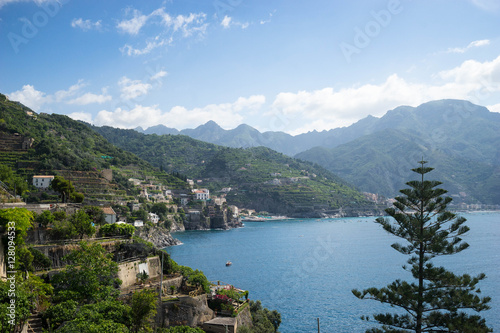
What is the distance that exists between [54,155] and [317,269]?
147ft

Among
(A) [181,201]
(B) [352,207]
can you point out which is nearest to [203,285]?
(A) [181,201]

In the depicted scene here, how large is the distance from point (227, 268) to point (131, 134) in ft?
496

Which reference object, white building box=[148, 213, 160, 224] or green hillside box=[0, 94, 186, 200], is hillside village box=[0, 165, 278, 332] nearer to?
green hillside box=[0, 94, 186, 200]

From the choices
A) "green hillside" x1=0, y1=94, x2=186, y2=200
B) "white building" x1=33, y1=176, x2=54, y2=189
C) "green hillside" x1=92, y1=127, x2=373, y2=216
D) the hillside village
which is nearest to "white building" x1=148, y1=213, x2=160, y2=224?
"green hillside" x1=0, y1=94, x2=186, y2=200

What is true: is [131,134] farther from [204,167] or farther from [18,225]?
[18,225]

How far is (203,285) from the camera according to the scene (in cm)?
1945

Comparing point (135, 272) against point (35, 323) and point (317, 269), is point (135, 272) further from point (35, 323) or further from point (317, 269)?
point (317, 269)

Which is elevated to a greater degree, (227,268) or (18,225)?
(18,225)

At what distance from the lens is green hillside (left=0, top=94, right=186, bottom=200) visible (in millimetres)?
53156

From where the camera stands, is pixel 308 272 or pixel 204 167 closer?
pixel 308 272

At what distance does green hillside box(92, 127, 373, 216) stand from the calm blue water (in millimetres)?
54992

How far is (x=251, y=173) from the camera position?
14400 centimetres

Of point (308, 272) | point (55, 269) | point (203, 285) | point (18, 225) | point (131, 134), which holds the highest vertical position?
point (131, 134)

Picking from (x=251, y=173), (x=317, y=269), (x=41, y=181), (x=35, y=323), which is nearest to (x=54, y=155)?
(x=41, y=181)
